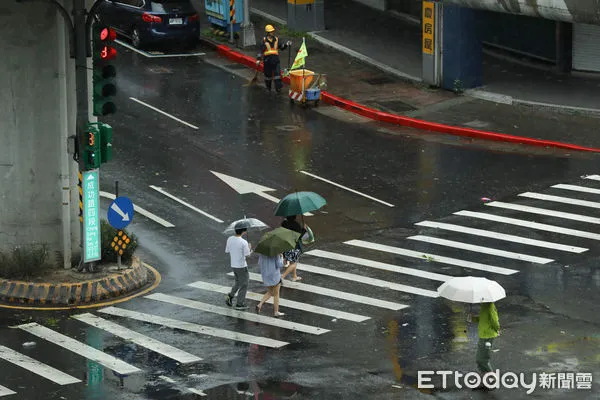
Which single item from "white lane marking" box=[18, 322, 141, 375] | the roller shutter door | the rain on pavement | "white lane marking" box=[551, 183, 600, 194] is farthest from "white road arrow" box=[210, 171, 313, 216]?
the roller shutter door

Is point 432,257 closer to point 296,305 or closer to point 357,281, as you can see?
point 357,281

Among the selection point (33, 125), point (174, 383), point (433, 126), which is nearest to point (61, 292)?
point (33, 125)

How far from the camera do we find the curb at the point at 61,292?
22844 millimetres

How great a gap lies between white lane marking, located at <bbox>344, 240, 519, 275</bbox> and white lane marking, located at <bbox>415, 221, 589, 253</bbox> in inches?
60.4

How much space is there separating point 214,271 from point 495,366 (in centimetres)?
681

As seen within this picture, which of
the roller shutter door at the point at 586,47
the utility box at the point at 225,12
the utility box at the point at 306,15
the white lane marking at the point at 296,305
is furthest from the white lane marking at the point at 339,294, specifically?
the utility box at the point at 306,15

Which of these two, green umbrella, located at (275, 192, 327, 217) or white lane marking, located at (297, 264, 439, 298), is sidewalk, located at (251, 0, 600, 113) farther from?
green umbrella, located at (275, 192, 327, 217)

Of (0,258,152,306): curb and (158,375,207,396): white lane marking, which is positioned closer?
(158,375,207,396): white lane marking

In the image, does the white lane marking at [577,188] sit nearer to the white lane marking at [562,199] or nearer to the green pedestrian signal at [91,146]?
the white lane marking at [562,199]

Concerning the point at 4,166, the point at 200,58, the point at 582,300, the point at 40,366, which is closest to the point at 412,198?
the point at 582,300

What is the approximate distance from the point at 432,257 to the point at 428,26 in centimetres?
1420

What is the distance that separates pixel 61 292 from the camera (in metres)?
22.9

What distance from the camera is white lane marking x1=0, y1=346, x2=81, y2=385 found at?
1923 centimetres

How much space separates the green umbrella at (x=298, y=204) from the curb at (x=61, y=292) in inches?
120
